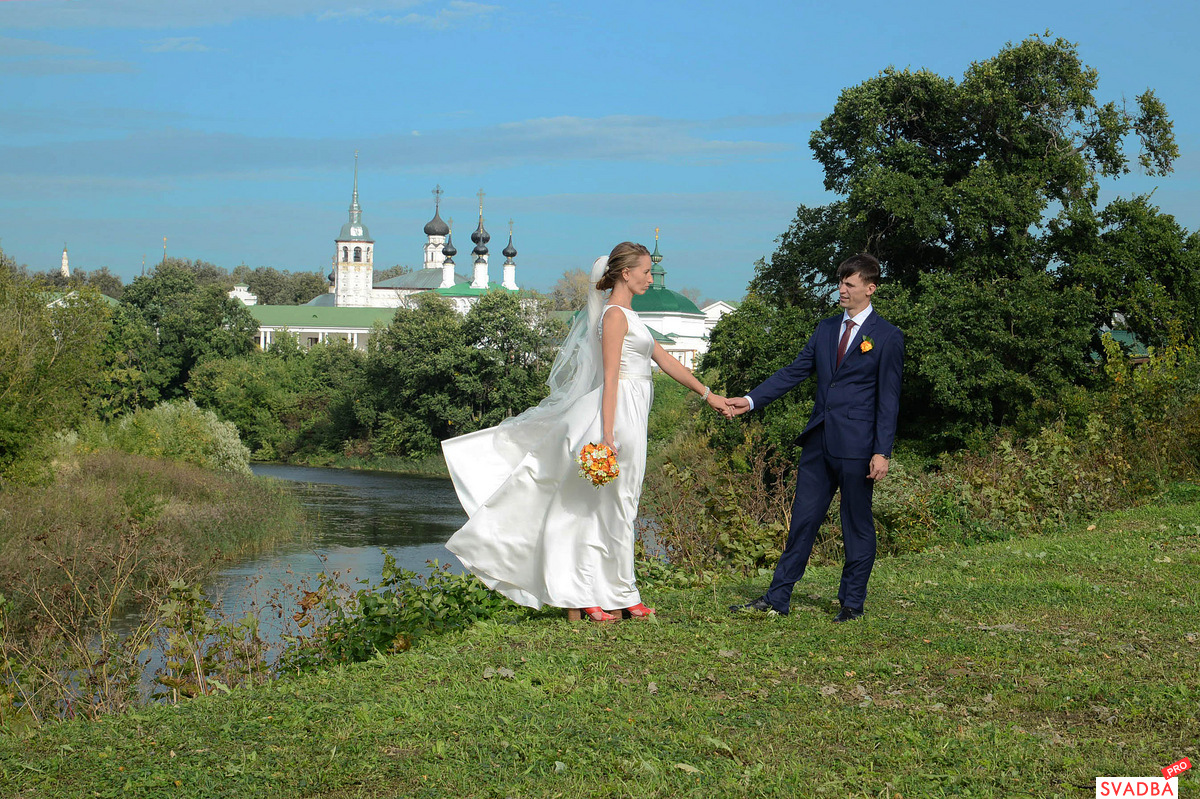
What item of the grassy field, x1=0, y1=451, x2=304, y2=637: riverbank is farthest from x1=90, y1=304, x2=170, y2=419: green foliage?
the grassy field

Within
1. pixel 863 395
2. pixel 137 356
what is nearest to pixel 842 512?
pixel 863 395

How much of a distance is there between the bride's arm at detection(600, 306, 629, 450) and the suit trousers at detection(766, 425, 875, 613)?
108 centimetres

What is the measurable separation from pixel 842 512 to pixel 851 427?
19.2 inches

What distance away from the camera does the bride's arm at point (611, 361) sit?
19.2ft

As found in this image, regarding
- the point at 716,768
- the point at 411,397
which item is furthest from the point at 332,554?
the point at 411,397

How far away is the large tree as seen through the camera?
2350 cm

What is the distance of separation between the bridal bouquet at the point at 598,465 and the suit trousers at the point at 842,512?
101 centimetres

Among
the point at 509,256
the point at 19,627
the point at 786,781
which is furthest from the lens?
the point at 509,256

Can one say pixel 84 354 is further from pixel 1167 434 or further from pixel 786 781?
pixel 786 781

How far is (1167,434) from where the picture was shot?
12.2m

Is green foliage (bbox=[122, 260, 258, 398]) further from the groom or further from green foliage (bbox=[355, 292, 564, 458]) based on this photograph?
the groom

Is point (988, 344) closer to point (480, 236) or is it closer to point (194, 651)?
point (194, 651)

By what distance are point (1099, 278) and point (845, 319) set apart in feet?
70.2

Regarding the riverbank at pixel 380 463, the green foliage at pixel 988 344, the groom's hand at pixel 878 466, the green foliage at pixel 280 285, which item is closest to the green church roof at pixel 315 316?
the green foliage at pixel 280 285
